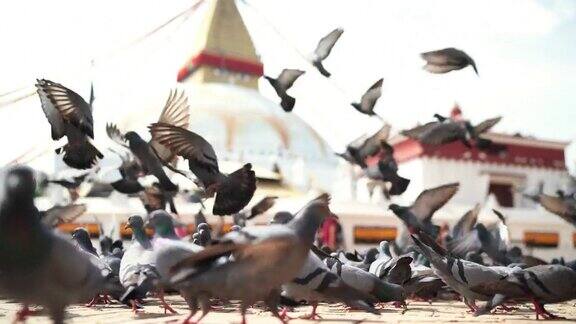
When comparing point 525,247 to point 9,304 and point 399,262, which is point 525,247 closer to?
point 399,262

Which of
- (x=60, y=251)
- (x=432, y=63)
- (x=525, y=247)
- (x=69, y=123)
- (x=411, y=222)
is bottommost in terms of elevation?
(x=525, y=247)

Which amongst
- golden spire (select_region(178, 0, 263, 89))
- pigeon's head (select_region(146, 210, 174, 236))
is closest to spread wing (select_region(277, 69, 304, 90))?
pigeon's head (select_region(146, 210, 174, 236))

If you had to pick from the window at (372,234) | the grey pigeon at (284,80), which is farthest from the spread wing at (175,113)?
the window at (372,234)

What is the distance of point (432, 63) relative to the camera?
27.4ft

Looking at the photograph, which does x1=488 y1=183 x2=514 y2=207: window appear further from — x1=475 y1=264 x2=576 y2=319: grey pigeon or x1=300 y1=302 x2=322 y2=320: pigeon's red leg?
x1=300 y1=302 x2=322 y2=320: pigeon's red leg

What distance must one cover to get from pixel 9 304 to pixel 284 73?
497cm

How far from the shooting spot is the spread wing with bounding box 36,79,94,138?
6.73 metres

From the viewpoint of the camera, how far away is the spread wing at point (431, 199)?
848 cm

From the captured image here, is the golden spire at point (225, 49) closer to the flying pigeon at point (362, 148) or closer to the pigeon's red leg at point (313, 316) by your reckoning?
the flying pigeon at point (362, 148)

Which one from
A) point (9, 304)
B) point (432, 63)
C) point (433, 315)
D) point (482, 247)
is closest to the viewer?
point (433, 315)

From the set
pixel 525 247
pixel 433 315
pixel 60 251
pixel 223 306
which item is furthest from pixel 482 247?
pixel 525 247

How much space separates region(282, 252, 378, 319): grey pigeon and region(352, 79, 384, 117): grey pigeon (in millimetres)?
4564

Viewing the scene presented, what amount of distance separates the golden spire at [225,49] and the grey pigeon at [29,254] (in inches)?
1539

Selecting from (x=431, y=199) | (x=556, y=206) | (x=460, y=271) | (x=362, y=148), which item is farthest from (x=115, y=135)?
(x=556, y=206)
